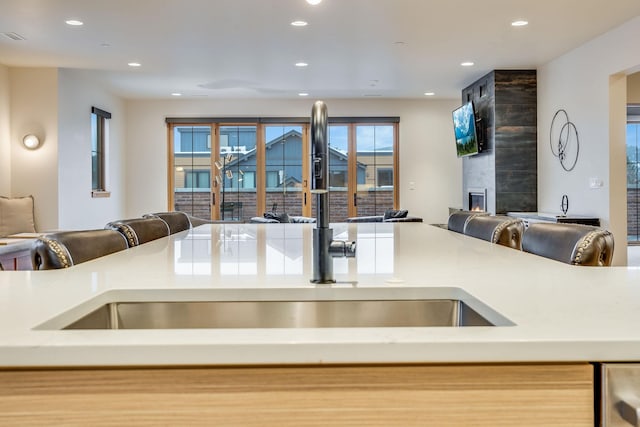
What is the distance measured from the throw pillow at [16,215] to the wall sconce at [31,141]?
2.12 ft

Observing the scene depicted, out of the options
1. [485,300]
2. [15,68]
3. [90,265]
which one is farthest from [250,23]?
[485,300]

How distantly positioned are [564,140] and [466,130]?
163 cm

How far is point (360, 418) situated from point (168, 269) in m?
0.76

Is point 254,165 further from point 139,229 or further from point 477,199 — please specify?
point 139,229

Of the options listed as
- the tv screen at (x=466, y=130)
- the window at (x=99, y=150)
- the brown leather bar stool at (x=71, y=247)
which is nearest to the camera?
the brown leather bar stool at (x=71, y=247)

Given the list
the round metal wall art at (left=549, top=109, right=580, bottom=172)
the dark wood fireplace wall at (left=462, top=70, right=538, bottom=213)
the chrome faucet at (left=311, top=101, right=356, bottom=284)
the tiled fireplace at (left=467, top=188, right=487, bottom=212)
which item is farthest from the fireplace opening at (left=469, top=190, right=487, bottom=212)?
the chrome faucet at (left=311, top=101, right=356, bottom=284)

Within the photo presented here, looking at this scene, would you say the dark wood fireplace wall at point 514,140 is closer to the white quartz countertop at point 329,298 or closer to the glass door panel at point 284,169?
the glass door panel at point 284,169

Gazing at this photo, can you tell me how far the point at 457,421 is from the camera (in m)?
0.62

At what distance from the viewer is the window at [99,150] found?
26.2 feet

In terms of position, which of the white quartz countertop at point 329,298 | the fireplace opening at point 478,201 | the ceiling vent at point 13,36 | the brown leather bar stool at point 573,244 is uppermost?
the ceiling vent at point 13,36

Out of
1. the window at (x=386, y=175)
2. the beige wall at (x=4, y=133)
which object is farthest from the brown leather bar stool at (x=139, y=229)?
the window at (x=386, y=175)

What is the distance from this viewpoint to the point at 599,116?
550cm

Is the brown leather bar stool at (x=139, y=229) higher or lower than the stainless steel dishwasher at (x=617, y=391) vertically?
higher

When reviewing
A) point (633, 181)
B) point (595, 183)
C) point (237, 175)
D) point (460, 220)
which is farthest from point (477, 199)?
point (460, 220)
